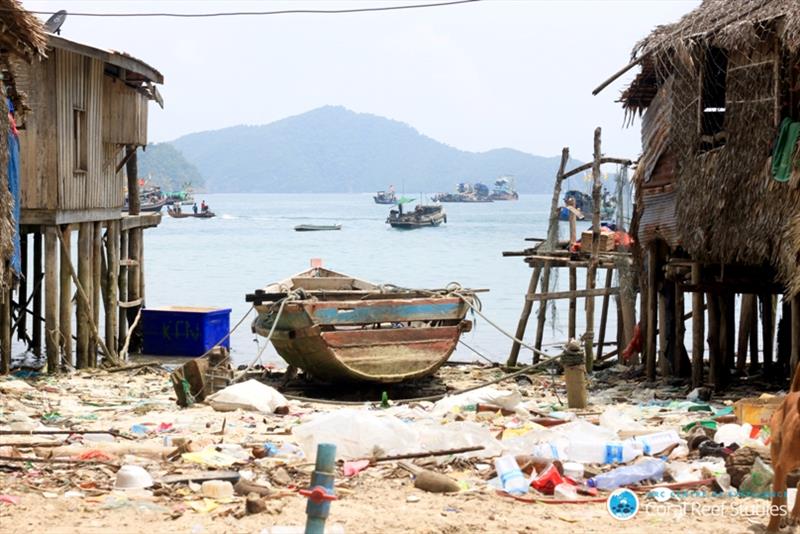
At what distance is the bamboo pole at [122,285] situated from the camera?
22.0 meters

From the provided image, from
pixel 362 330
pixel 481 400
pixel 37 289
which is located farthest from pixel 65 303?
pixel 481 400

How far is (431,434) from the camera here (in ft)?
32.1

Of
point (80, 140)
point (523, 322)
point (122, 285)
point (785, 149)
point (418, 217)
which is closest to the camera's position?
point (785, 149)

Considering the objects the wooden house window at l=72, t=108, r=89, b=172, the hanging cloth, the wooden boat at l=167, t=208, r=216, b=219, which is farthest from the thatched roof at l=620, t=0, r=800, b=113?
the wooden boat at l=167, t=208, r=216, b=219

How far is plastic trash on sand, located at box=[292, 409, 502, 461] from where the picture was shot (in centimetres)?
947

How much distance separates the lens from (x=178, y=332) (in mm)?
21984

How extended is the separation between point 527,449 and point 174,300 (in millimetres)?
35148

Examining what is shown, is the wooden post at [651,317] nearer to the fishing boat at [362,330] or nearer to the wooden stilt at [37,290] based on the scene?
the fishing boat at [362,330]

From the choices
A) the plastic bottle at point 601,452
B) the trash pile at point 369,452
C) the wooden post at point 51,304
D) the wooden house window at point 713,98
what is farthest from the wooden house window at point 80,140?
the plastic bottle at point 601,452

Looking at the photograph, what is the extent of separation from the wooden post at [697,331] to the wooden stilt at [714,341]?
219 millimetres

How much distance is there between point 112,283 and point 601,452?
1343 cm

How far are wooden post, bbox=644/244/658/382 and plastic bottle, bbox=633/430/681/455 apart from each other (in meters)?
7.02

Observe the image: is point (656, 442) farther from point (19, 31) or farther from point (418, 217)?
point (418, 217)

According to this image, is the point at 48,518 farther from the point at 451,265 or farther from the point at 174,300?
the point at 451,265
